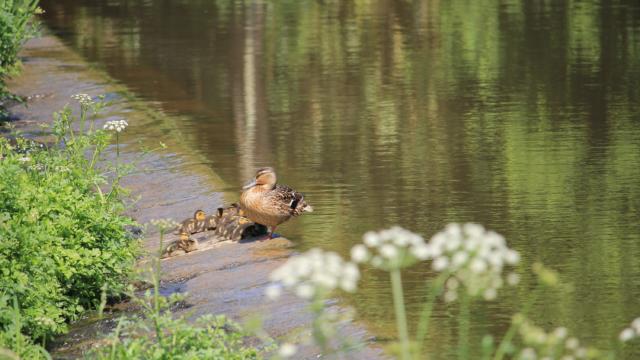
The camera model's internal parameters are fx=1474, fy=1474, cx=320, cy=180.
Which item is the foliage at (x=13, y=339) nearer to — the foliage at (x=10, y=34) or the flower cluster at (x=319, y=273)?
the flower cluster at (x=319, y=273)

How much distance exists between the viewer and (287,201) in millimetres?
9492

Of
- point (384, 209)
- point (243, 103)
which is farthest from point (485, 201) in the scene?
point (243, 103)

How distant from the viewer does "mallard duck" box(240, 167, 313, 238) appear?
9375mm

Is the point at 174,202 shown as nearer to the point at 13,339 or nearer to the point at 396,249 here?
the point at 13,339

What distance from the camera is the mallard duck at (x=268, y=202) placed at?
9.38m

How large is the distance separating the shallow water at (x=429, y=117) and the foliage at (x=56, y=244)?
149 cm

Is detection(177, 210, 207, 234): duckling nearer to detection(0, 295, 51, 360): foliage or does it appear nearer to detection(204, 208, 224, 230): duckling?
detection(204, 208, 224, 230): duckling

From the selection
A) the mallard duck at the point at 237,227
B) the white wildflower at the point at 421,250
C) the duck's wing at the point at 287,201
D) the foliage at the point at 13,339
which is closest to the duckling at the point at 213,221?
the mallard duck at the point at 237,227

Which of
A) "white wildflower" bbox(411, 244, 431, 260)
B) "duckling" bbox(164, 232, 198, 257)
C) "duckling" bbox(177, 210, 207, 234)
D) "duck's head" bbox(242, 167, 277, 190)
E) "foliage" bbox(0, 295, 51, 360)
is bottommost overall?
"duckling" bbox(164, 232, 198, 257)

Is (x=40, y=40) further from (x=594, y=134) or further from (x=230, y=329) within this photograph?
(x=230, y=329)

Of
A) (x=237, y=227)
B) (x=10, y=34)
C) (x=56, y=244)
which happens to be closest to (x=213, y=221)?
(x=237, y=227)

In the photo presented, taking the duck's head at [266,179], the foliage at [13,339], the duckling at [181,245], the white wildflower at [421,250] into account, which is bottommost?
the duckling at [181,245]

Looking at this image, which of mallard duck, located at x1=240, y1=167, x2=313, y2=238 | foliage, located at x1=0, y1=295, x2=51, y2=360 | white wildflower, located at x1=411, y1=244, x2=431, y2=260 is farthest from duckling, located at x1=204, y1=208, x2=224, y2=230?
white wildflower, located at x1=411, y1=244, x2=431, y2=260

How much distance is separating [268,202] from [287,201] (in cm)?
17
